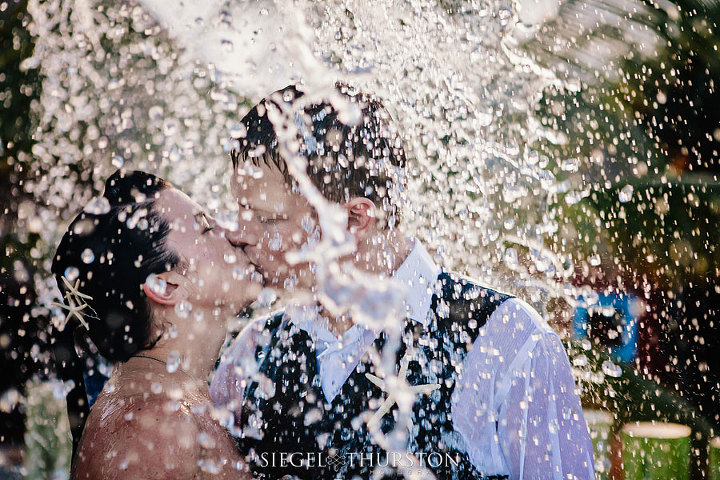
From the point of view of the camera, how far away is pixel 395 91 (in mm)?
3414

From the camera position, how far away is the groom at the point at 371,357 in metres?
1.60

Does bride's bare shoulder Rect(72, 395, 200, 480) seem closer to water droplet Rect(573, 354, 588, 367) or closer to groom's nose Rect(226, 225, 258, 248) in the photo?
groom's nose Rect(226, 225, 258, 248)

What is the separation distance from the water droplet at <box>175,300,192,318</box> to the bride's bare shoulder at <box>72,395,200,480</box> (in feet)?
1.35

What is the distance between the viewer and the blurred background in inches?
125

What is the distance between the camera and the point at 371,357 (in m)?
1.73

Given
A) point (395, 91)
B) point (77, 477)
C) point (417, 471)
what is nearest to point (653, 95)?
point (395, 91)

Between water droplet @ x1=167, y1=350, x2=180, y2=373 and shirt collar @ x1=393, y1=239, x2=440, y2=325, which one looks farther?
water droplet @ x1=167, y1=350, x2=180, y2=373

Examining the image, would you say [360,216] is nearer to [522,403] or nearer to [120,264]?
[522,403]

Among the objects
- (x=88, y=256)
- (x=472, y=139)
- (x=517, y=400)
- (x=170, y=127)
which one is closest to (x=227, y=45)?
(x=170, y=127)

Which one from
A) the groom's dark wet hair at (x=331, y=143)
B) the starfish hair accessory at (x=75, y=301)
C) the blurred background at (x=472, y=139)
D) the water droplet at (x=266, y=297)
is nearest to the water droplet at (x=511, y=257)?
the blurred background at (x=472, y=139)

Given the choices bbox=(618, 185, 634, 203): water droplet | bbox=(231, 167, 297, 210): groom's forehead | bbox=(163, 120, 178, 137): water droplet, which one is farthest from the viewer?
bbox=(163, 120, 178, 137): water droplet

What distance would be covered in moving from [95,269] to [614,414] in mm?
3229

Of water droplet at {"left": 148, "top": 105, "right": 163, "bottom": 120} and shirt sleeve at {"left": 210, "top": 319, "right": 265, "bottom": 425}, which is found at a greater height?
shirt sleeve at {"left": 210, "top": 319, "right": 265, "bottom": 425}

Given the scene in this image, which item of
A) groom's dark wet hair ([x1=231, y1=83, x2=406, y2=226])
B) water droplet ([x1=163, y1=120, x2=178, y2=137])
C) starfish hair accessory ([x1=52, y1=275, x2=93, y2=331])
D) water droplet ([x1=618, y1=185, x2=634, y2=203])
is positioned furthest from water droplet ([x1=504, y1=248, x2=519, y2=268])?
starfish hair accessory ([x1=52, y1=275, x2=93, y2=331])
